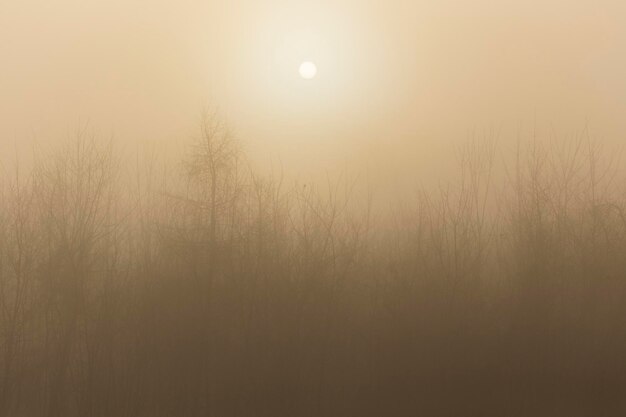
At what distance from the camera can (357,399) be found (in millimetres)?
6246

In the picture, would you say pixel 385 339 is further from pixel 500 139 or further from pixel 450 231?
pixel 500 139

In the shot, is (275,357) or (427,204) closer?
(275,357)

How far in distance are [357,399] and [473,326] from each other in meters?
1.41

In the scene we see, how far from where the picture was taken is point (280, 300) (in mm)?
6367

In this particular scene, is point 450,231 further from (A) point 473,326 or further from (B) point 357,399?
(B) point 357,399

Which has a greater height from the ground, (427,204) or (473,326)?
(427,204)

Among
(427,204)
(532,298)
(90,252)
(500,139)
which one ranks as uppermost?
(500,139)

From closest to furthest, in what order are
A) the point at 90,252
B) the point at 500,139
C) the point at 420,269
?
1. the point at 90,252
2. the point at 420,269
3. the point at 500,139

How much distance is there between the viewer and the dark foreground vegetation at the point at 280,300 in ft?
20.1

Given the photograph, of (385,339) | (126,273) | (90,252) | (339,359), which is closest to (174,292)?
(126,273)

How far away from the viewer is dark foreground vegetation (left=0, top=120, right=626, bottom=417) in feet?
20.1

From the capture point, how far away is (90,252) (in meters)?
6.16

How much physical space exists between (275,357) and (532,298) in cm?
272

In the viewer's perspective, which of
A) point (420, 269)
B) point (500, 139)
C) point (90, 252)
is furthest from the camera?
point (500, 139)
